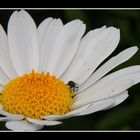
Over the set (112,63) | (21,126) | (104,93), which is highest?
(112,63)

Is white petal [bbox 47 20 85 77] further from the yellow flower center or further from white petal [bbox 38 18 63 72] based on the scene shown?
the yellow flower center

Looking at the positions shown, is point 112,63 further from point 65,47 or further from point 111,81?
point 65,47

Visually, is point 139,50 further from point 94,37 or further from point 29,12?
point 29,12

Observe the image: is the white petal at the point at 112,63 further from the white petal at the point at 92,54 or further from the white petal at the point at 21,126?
the white petal at the point at 21,126

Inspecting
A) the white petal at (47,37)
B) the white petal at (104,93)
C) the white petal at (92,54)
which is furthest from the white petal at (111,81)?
the white petal at (47,37)

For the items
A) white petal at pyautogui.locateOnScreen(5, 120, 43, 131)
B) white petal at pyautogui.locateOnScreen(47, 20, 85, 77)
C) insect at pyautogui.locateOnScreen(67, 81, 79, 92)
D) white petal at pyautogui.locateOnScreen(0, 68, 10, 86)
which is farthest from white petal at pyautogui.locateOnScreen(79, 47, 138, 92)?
white petal at pyautogui.locateOnScreen(5, 120, 43, 131)

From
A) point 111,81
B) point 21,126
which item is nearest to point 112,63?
point 111,81

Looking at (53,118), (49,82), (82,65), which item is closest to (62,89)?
(49,82)
